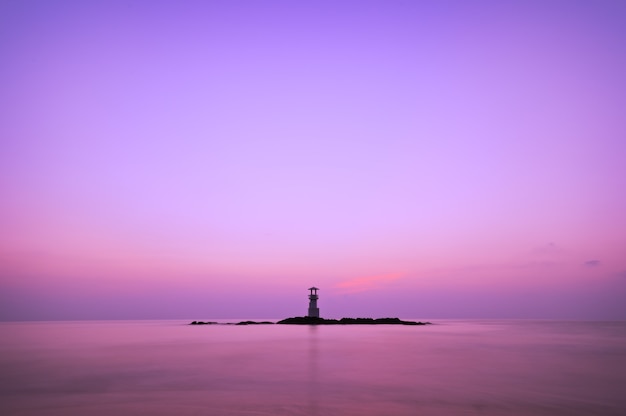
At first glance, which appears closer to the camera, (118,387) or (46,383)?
(118,387)

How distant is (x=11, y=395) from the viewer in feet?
51.4

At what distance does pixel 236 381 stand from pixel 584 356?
919 inches

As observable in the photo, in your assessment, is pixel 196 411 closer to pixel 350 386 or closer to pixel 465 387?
pixel 350 386

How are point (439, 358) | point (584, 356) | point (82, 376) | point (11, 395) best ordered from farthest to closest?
point (584, 356) → point (439, 358) → point (82, 376) → point (11, 395)

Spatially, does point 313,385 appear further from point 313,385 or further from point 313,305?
point 313,305

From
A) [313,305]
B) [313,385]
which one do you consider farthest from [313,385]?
[313,305]

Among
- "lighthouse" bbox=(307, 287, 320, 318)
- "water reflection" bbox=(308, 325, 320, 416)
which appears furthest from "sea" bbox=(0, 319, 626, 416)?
"lighthouse" bbox=(307, 287, 320, 318)

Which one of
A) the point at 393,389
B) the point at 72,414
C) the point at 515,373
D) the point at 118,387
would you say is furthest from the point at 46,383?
the point at 515,373

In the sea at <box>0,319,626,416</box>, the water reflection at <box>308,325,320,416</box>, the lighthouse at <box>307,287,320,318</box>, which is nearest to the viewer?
the water reflection at <box>308,325,320,416</box>

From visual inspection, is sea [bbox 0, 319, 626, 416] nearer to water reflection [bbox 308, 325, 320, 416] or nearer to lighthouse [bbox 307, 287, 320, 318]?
water reflection [bbox 308, 325, 320, 416]

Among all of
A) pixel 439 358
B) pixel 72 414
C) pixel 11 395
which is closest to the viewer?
pixel 72 414

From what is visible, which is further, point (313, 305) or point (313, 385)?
point (313, 305)

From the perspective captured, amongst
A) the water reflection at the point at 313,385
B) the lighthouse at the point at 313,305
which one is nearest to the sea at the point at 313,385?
the water reflection at the point at 313,385

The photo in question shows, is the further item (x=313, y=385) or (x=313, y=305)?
(x=313, y=305)
